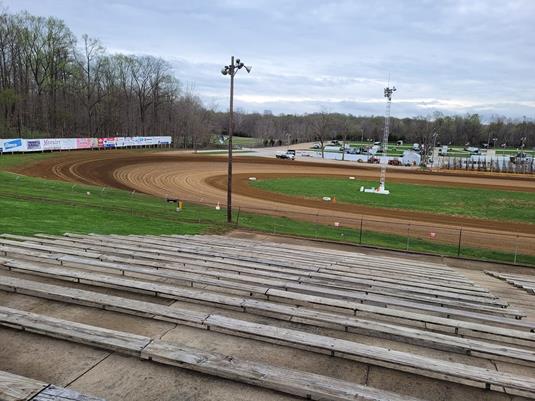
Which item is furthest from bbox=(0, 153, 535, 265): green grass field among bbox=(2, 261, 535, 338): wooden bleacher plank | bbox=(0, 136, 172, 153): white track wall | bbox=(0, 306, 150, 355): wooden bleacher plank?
bbox=(0, 136, 172, 153): white track wall

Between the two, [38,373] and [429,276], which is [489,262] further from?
[38,373]

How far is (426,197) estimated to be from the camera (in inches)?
1928

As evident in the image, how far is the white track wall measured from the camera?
56381 millimetres

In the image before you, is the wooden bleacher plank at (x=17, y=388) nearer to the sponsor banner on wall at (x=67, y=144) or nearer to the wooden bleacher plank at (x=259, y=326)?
the wooden bleacher plank at (x=259, y=326)

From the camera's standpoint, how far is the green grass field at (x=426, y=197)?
1631 inches

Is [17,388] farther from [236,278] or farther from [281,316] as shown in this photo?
[236,278]

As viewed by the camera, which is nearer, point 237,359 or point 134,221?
point 237,359

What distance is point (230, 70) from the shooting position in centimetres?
2448

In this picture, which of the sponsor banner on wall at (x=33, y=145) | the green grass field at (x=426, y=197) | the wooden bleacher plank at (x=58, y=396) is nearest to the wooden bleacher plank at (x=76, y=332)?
the wooden bleacher plank at (x=58, y=396)

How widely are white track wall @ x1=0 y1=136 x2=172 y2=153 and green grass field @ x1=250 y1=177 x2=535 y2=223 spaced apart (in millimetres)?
32862

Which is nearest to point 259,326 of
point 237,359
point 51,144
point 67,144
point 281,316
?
point 281,316

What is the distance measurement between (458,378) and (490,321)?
2.95m

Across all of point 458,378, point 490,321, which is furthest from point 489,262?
point 458,378

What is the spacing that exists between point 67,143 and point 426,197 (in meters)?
55.3
